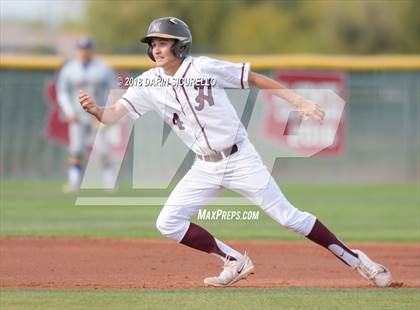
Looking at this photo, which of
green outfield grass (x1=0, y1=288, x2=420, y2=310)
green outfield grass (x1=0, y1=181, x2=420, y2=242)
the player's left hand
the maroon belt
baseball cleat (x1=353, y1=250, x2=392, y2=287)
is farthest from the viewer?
green outfield grass (x1=0, y1=181, x2=420, y2=242)

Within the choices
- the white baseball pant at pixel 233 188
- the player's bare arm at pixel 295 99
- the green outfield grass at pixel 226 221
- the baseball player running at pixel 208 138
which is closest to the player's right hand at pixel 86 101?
the baseball player running at pixel 208 138

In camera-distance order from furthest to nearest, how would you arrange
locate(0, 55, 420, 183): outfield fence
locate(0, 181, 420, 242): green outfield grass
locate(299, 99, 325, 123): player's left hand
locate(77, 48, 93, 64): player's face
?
1. locate(0, 55, 420, 183): outfield fence
2. locate(77, 48, 93, 64): player's face
3. locate(0, 181, 420, 242): green outfield grass
4. locate(299, 99, 325, 123): player's left hand

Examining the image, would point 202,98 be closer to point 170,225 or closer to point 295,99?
point 295,99

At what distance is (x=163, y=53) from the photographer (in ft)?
25.7

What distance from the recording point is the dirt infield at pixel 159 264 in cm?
850

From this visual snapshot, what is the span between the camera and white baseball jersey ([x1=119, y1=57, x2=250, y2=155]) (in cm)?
782

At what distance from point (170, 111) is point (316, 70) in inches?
526

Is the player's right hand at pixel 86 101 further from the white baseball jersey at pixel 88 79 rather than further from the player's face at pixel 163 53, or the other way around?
the white baseball jersey at pixel 88 79

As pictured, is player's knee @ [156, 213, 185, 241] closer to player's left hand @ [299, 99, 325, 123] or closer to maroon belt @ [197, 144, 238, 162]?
maroon belt @ [197, 144, 238, 162]

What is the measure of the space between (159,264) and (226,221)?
496 centimetres

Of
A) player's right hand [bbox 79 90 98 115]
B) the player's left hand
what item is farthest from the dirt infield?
the player's left hand
